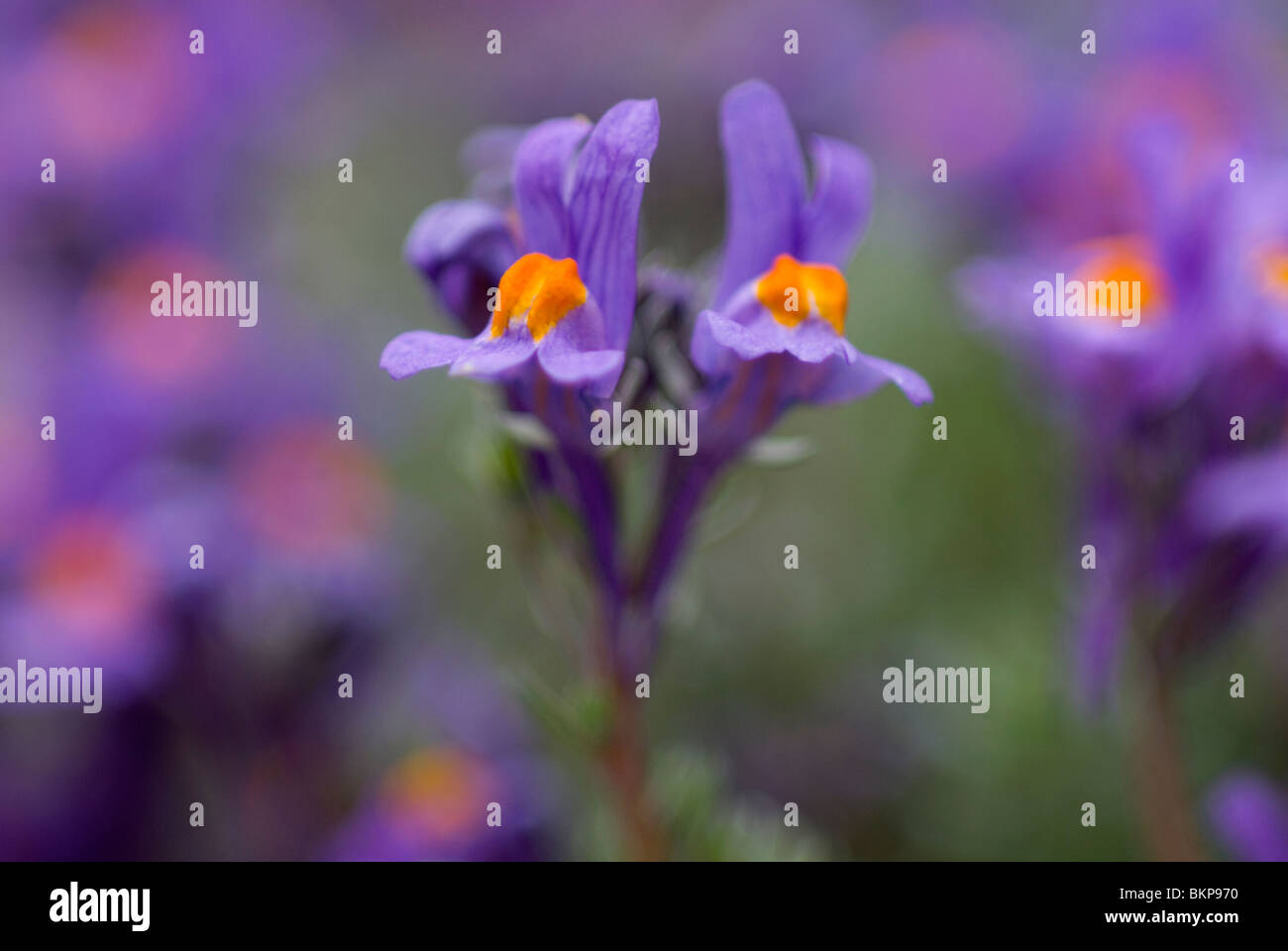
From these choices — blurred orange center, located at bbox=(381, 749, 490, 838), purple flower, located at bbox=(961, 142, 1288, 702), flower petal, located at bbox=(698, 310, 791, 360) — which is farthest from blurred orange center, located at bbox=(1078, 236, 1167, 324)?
blurred orange center, located at bbox=(381, 749, 490, 838)

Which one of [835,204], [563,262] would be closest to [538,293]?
[563,262]

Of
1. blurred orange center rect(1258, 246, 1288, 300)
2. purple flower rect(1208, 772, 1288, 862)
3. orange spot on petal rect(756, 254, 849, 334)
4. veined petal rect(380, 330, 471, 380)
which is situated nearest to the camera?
veined petal rect(380, 330, 471, 380)

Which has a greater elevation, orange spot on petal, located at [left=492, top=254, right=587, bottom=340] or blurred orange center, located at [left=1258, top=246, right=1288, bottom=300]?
blurred orange center, located at [left=1258, top=246, right=1288, bottom=300]

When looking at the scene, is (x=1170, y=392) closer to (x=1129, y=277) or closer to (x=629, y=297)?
(x=1129, y=277)

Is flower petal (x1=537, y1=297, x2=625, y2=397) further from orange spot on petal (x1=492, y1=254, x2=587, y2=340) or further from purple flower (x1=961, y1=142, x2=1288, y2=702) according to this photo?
purple flower (x1=961, y1=142, x2=1288, y2=702)

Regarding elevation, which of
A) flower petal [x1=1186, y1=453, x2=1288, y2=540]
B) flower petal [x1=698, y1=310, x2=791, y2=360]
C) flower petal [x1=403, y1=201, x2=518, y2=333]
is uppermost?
flower petal [x1=403, y1=201, x2=518, y2=333]

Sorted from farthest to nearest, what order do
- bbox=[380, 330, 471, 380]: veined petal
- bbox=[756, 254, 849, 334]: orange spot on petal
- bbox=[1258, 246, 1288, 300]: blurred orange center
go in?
1. bbox=[1258, 246, 1288, 300]: blurred orange center
2. bbox=[756, 254, 849, 334]: orange spot on petal
3. bbox=[380, 330, 471, 380]: veined petal
